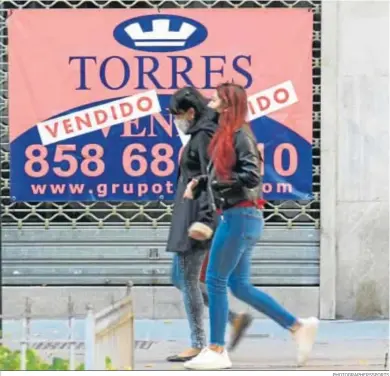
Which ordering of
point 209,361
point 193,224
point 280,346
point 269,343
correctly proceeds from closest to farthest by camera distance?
point 209,361
point 193,224
point 280,346
point 269,343

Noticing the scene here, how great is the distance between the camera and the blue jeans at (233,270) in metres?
6.80

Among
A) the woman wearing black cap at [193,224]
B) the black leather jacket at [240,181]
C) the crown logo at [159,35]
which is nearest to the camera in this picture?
the black leather jacket at [240,181]

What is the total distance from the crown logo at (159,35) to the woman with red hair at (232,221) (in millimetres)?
1656

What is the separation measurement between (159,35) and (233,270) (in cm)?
243

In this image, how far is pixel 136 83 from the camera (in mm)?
8531

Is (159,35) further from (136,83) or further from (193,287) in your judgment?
(193,287)

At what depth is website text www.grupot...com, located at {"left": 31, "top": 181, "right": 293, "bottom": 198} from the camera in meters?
8.59

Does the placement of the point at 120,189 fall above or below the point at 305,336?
above

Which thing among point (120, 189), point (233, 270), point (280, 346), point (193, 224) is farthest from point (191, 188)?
point (120, 189)

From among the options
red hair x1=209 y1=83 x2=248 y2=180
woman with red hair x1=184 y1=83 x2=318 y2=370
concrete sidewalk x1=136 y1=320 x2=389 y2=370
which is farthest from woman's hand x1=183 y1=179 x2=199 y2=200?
concrete sidewalk x1=136 y1=320 x2=389 y2=370

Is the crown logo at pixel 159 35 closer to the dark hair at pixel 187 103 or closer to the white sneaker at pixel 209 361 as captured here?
the dark hair at pixel 187 103

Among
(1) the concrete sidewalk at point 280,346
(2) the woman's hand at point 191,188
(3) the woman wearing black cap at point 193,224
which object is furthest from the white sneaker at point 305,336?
(2) the woman's hand at point 191,188

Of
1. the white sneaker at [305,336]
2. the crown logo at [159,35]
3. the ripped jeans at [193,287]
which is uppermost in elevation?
the crown logo at [159,35]

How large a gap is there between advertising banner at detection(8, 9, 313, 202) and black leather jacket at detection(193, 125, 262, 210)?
1.71 m
